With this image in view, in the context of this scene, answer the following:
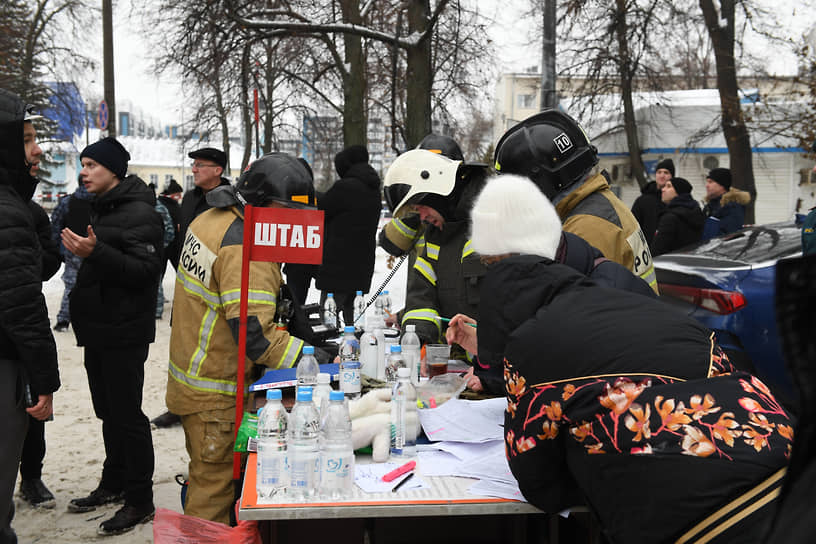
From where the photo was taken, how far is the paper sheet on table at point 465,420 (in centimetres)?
282

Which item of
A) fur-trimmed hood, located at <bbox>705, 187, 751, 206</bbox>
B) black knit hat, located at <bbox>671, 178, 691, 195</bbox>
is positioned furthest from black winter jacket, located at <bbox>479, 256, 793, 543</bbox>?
fur-trimmed hood, located at <bbox>705, 187, 751, 206</bbox>

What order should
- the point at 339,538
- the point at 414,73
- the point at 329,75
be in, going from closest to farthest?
the point at 339,538 → the point at 414,73 → the point at 329,75

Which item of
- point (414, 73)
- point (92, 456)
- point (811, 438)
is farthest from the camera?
point (414, 73)

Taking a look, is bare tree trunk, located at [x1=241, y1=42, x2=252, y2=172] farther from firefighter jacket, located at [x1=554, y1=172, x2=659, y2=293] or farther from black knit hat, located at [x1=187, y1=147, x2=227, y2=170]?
firefighter jacket, located at [x1=554, y1=172, x2=659, y2=293]

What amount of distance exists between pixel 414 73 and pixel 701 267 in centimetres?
465

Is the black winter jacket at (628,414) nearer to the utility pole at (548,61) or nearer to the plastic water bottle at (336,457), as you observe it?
the plastic water bottle at (336,457)

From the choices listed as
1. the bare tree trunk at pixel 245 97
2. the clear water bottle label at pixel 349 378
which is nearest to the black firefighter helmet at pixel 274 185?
the clear water bottle label at pixel 349 378

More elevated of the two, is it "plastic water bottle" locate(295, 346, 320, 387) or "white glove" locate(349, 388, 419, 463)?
"plastic water bottle" locate(295, 346, 320, 387)

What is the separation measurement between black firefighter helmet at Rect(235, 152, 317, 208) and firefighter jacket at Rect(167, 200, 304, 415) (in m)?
0.09

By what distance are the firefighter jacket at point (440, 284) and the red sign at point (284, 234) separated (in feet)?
3.45

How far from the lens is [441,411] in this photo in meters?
3.04

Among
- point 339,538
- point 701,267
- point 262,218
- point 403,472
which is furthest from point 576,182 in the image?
point 701,267

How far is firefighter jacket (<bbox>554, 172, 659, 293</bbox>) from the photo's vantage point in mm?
3340

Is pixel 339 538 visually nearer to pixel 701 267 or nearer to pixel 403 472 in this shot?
pixel 403 472
